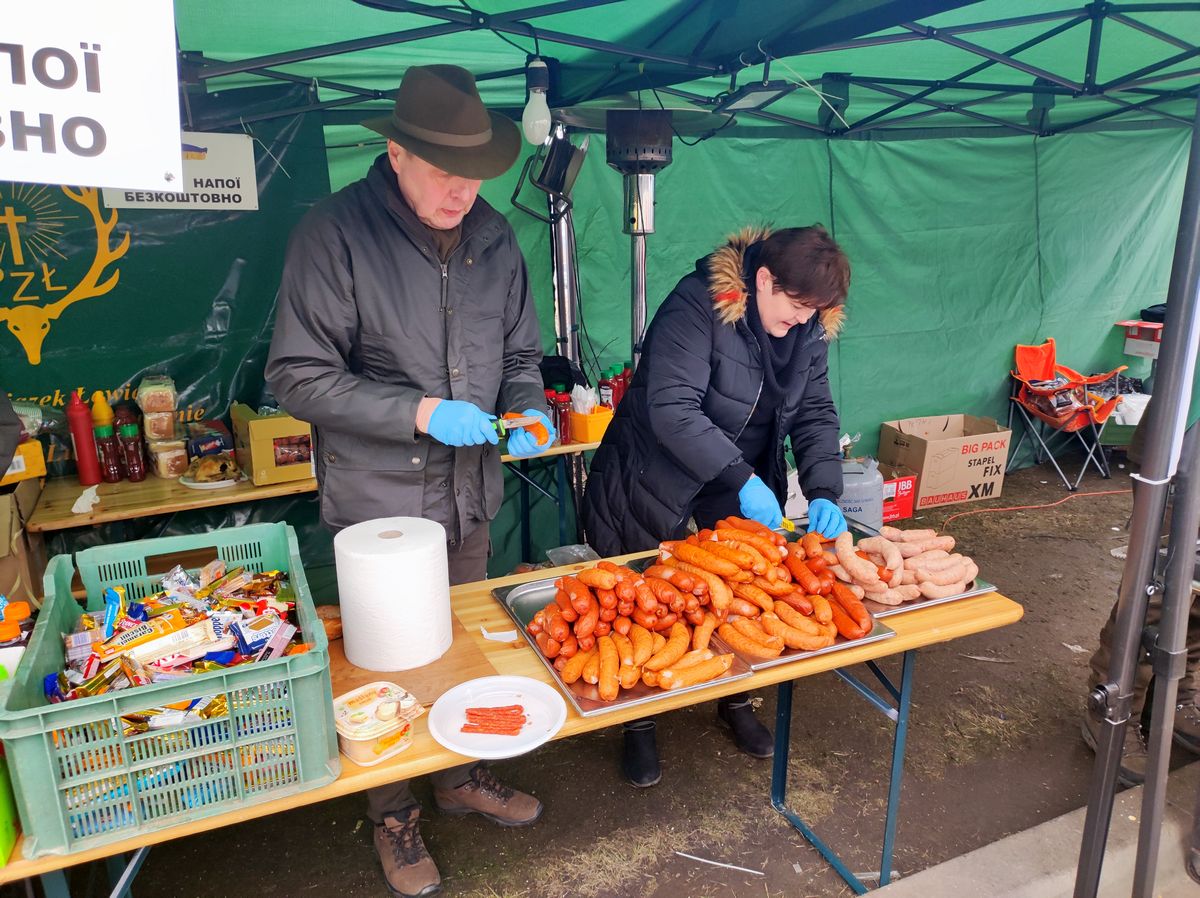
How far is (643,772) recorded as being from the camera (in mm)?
3404

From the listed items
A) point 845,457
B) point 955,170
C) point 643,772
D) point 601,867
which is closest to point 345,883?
point 601,867

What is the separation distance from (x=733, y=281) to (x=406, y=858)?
2.33m

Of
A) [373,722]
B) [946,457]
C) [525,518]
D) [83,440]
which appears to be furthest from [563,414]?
[946,457]

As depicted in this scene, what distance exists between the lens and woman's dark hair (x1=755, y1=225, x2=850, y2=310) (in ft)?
8.98

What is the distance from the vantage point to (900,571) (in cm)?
253

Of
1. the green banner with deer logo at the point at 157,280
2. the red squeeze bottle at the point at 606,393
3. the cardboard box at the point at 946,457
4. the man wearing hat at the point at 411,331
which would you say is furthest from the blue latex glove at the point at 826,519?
the cardboard box at the point at 946,457

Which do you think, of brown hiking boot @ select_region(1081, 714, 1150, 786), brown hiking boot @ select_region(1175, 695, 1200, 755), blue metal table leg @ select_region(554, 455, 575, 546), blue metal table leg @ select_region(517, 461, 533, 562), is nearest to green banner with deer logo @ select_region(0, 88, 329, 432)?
blue metal table leg @ select_region(517, 461, 533, 562)

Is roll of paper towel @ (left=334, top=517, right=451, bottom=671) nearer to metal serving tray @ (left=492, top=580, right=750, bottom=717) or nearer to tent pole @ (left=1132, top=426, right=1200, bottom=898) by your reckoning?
metal serving tray @ (left=492, top=580, right=750, bottom=717)

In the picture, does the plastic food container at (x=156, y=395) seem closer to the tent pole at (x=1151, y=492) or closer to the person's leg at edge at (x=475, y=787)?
the person's leg at edge at (x=475, y=787)

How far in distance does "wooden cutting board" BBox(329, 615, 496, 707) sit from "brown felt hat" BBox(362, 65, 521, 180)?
1373mm

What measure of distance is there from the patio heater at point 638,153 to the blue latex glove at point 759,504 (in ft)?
4.29

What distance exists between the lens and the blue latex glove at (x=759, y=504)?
295cm

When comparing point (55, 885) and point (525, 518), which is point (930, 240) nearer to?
point (525, 518)

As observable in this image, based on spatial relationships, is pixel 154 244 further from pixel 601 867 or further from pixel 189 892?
pixel 601 867
